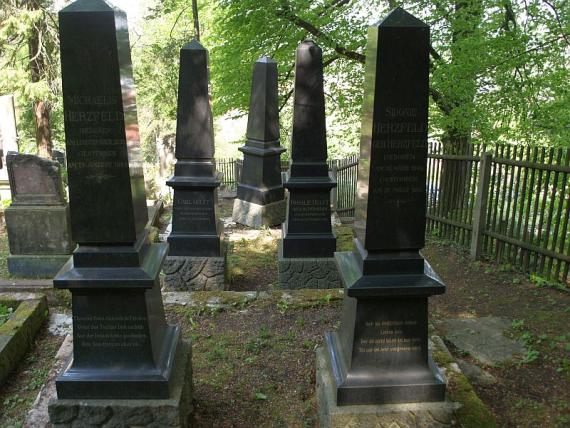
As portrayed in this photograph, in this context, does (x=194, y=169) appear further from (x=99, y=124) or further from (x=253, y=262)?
(x=99, y=124)

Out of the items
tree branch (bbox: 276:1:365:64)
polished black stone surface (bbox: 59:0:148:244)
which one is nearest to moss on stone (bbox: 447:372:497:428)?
polished black stone surface (bbox: 59:0:148:244)

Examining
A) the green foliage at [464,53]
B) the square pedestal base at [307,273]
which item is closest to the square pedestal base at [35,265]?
the square pedestal base at [307,273]

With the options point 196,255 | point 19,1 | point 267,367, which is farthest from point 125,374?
point 19,1

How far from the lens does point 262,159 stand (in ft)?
32.5

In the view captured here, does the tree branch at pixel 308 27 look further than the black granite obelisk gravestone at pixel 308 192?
Yes

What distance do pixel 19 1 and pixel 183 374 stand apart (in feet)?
47.1

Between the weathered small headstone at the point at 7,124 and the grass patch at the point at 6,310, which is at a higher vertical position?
the weathered small headstone at the point at 7,124

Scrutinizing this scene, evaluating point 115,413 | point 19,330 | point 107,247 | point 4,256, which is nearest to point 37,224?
point 4,256

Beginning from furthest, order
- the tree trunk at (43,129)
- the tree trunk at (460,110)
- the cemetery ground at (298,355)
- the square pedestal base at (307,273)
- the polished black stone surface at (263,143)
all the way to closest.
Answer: the tree trunk at (43,129) → the polished black stone surface at (263,143) → the tree trunk at (460,110) → the square pedestal base at (307,273) → the cemetery ground at (298,355)

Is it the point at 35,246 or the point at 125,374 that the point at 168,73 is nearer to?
the point at 35,246

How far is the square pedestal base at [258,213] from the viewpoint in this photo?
9.98 metres

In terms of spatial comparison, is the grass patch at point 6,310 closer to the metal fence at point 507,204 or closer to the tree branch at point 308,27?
the metal fence at point 507,204

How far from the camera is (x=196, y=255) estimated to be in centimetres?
697

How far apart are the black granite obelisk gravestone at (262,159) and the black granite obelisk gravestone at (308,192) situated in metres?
3.08
